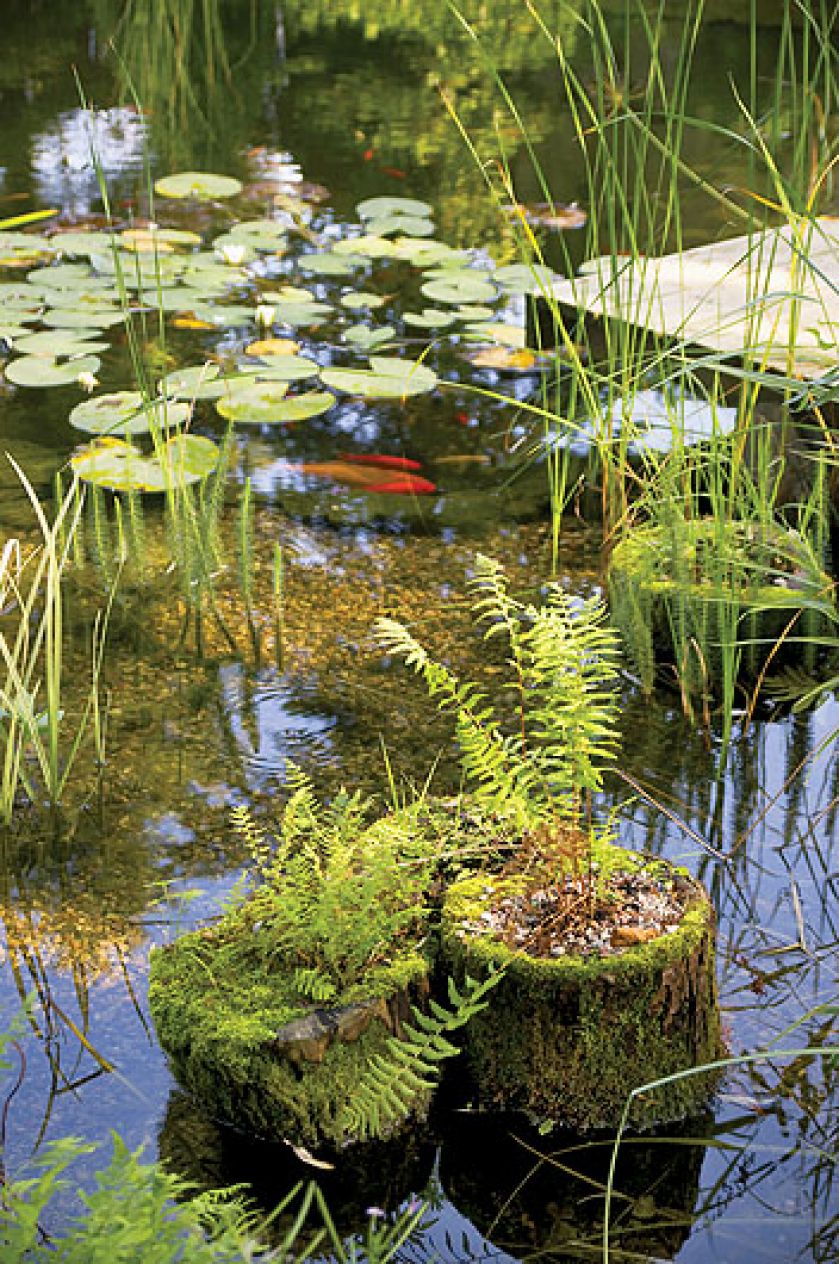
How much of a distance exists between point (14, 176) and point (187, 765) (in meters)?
3.26

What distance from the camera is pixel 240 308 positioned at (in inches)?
162

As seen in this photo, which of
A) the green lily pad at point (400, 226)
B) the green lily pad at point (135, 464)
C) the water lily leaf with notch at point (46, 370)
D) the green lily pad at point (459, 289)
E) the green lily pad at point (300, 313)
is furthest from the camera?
the green lily pad at point (400, 226)

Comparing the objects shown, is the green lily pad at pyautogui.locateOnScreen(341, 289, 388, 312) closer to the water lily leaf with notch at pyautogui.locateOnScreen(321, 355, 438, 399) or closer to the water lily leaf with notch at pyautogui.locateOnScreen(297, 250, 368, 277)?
the water lily leaf with notch at pyautogui.locateOnScreen(297, 250, 368, 277)

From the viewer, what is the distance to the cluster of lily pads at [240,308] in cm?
352

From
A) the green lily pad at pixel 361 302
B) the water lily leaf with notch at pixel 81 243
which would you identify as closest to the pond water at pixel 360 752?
the green lily pad at pixel 361 302

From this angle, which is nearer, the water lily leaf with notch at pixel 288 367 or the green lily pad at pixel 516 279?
the water lily leaf with notch at pixel 288 367

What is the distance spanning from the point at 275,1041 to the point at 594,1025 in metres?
0.34

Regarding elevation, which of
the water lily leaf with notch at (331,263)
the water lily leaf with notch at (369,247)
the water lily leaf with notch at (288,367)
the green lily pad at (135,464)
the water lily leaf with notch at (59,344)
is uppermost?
the water lily leaf with notch at (369,247)

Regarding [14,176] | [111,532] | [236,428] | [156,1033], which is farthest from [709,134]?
[156,1033]

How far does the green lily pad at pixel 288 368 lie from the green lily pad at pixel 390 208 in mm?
1088

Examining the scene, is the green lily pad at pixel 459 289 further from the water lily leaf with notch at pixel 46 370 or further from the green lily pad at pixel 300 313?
the water lily leaf with notch at pixel 46 370

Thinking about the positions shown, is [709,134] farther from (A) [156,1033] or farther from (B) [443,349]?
(A) [156,1033]

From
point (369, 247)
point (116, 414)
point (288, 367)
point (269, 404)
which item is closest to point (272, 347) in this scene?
point (288, 367)

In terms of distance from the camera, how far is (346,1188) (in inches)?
68.9
